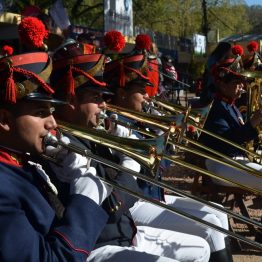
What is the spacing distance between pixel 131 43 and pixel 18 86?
1135cm

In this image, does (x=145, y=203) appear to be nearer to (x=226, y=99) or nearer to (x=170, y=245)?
(x=170, y=245)

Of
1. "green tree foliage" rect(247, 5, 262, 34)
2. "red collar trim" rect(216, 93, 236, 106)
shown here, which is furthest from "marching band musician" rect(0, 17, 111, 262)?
"green tree foliage" rect(247, 5, 262, 34)

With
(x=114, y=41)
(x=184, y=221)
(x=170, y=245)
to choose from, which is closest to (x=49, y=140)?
(x=170, y=245)

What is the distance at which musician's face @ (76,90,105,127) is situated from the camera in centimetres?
306

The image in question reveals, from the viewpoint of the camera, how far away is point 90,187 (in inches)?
88.4

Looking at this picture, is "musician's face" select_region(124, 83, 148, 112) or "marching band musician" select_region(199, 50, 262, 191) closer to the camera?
"musician's face" select_region(124, 83, 148, 112)

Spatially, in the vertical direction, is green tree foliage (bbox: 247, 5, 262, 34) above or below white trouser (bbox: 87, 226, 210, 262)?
above

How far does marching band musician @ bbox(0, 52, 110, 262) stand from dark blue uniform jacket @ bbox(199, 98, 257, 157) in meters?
2.43

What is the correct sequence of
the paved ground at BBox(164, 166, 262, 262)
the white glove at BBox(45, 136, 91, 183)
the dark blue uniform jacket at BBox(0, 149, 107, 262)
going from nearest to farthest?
the dark blue uniform jacket at BBox(0, 149, 107, 262) < the white glove at BBox(45, 136, 91, 183) < the paved ground at BBox(164, 166, 262, 262)

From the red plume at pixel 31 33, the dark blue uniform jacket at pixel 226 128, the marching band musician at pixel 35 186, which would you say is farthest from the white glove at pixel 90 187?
the dark blue uniform jacket at pixel 226 128

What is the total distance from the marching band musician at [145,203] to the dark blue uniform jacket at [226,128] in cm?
75

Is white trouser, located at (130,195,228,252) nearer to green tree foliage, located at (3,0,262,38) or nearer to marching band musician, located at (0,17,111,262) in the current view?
marching band musician, located at (0,17,111,262)

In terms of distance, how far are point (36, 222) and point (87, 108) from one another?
1081 mm

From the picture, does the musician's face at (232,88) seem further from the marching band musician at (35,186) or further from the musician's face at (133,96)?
the marching band musician at (35,186)
